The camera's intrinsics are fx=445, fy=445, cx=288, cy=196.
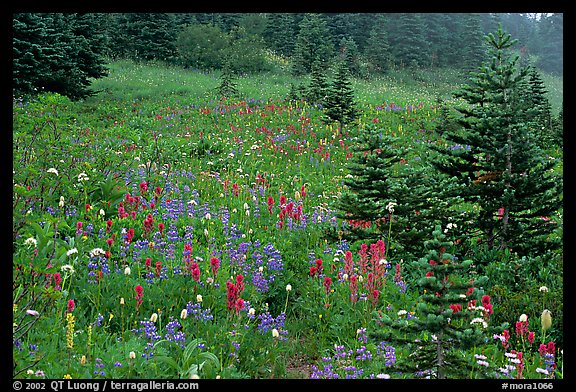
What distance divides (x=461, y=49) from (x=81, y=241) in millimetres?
60594

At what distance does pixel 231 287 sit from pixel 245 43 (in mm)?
39522

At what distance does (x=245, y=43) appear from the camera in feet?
132

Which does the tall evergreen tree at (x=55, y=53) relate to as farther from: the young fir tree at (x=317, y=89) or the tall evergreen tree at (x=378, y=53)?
the tall evergreen tree at (x=378, y=53)

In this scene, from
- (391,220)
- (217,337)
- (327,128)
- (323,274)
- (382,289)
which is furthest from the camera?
(327,128)

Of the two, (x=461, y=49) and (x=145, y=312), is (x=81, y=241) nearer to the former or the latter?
(x=145, y=312)

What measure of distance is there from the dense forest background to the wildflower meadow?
29.2 ft

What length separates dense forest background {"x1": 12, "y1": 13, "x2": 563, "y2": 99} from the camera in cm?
1980

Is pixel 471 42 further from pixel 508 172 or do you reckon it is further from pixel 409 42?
pixel 508 172

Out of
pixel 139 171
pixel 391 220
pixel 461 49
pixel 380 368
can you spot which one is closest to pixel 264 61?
pixel 461 49

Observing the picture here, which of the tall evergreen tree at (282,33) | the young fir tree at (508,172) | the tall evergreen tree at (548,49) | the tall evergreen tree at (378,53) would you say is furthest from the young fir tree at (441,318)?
the tall evergreen tree at (548,49)

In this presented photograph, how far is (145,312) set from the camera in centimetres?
432

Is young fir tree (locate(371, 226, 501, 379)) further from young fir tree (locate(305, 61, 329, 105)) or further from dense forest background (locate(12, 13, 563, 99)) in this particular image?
young fir tree (locate(305, 61, 329, 105))

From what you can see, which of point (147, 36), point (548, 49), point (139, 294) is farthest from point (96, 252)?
point (548, 49)
